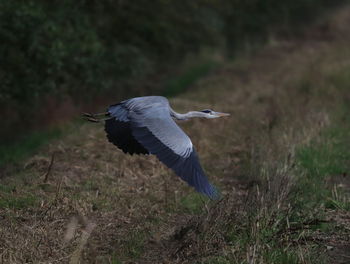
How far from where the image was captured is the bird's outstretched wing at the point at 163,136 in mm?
5922

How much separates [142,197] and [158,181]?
70 centimetres

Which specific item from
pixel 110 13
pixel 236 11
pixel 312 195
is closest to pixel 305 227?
pixel 312 195

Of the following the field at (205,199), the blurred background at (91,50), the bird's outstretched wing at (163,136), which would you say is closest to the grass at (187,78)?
the blurred background at (91,50)

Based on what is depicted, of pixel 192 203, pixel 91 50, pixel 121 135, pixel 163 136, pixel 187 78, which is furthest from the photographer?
pixel 187 78

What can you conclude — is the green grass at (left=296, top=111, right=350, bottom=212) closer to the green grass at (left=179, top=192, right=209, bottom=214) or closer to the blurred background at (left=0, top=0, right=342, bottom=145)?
the green grass at (left=179, top=192, right=209, bottom=214)

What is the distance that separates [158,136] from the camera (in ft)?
20.8

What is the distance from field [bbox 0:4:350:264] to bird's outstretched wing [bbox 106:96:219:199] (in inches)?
14.0

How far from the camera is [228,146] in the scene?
Result: 9.94 m

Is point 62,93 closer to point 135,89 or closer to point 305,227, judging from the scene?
point 135,89

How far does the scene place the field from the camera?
18.7 feet

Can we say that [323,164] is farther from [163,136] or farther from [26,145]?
[26,145]

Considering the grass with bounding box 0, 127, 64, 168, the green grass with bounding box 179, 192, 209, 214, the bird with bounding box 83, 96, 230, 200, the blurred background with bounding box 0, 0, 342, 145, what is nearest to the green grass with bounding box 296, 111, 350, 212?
the green grass with bounding box 179, 192, 209, 214

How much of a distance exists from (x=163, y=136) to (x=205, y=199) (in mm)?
1389

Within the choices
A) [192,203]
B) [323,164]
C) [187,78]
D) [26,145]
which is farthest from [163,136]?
[187,78]
